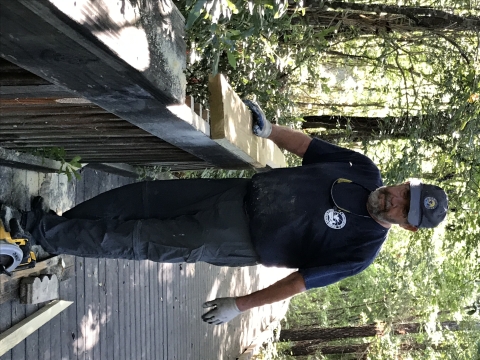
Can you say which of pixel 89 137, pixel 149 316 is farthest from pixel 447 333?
pixel 89 137

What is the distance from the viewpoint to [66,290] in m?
4.57

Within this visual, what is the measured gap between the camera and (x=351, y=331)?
43.3 ft

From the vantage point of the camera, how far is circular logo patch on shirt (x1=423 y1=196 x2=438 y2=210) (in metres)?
3.22

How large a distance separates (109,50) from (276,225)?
1923mm

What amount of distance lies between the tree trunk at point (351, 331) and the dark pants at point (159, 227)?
1051 cm

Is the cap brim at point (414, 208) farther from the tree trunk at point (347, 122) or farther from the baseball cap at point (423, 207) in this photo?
the tree trunk at point (347, 122)

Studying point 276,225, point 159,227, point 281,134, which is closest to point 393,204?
point 276,225

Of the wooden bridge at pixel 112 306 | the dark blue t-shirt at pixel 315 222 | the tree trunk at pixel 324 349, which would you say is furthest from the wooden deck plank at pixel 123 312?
the tree trunk at pixel 324 349

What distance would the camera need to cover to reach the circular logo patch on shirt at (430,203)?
3225 millimetres

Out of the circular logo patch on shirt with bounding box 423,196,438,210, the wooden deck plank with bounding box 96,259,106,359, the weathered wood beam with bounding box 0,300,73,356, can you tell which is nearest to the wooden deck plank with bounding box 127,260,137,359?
the wooden deck plank with bounding box 96,259,106,359

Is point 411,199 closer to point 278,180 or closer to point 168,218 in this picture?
point 278,180

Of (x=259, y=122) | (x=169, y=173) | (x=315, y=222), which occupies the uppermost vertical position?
(x=259, y=122)

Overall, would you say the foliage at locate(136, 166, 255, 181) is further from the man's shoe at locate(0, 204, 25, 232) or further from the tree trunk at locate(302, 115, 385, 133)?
the man's shoe at locate(0, 204, 25, 232)

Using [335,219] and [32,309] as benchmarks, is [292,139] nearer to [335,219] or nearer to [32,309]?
[335,219]
